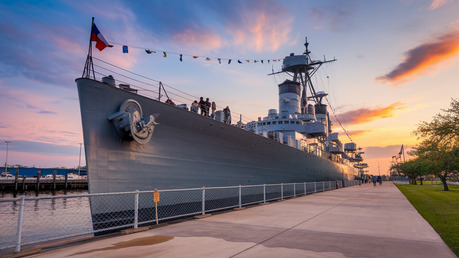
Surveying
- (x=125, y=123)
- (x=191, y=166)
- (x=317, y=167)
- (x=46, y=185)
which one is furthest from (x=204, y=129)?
(x=46, y=185)

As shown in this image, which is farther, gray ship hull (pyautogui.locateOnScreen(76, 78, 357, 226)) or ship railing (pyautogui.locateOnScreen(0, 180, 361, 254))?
gray ship hull (pyautogui.locateOnScreen(76, 78, 357, 226))

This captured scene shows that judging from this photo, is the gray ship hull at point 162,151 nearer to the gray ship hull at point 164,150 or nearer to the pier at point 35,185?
the gray ship hull at point 164,150

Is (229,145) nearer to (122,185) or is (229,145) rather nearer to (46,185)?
(122,185)

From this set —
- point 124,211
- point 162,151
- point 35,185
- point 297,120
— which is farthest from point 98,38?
point 35,185

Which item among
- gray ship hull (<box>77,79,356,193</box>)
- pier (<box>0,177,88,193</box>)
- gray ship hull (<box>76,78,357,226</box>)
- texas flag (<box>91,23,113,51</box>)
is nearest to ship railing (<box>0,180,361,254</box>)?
gray ship hull (<box>76,78,357,226</box>)

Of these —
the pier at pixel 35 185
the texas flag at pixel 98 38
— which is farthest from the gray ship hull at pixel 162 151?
the pier at pixel 35 185

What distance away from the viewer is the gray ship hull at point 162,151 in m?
7.74

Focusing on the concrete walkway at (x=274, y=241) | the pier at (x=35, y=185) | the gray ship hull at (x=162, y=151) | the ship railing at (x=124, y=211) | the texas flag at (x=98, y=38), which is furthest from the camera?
the pier at (x=35, y=185)

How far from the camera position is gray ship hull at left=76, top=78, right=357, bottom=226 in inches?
305

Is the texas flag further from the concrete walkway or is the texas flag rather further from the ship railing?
the concrete walkway

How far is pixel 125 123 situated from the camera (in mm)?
8016

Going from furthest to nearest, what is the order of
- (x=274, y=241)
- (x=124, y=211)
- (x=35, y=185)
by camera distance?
1. (x=35, y=185)
2. (x=124, y=211)
3. (x=274, y=241)

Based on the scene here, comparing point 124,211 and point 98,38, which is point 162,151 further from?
point 98,38

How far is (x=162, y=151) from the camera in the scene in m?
9.51
